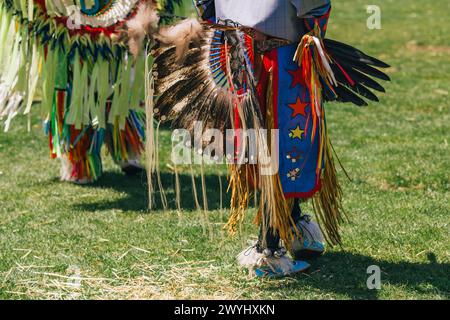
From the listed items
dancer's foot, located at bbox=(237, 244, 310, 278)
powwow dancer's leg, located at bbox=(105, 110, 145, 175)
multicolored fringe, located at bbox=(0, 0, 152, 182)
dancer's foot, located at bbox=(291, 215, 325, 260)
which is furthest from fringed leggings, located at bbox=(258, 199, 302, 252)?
powwow dancer's leg, located at bbox=(105, 110, 145, 175)

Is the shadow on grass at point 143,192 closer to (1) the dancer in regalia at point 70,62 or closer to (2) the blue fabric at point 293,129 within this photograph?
(1) the dancer in regalia at point 70,62

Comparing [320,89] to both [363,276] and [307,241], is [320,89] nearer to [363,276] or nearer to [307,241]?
[307,241]

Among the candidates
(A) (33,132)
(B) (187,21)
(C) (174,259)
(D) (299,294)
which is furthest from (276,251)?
(A) (33,132)

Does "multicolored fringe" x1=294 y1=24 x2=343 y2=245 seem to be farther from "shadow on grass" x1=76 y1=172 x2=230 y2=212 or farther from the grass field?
"shadow on grass" x1=76 y1=172 x2=230 y2=212

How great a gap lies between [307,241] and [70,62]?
77.7 inches

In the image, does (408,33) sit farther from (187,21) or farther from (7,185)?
(187,21)

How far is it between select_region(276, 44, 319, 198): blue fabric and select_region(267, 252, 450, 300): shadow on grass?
16.1 inches

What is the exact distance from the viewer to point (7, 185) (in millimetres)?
5539

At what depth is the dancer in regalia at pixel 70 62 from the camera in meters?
5.00

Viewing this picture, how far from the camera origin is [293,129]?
3.64 m

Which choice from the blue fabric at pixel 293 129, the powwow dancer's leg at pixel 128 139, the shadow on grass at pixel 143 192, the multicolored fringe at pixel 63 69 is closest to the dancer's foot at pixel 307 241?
the blue fabric at pixel 293 129

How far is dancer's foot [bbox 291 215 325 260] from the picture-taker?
12.9ft
